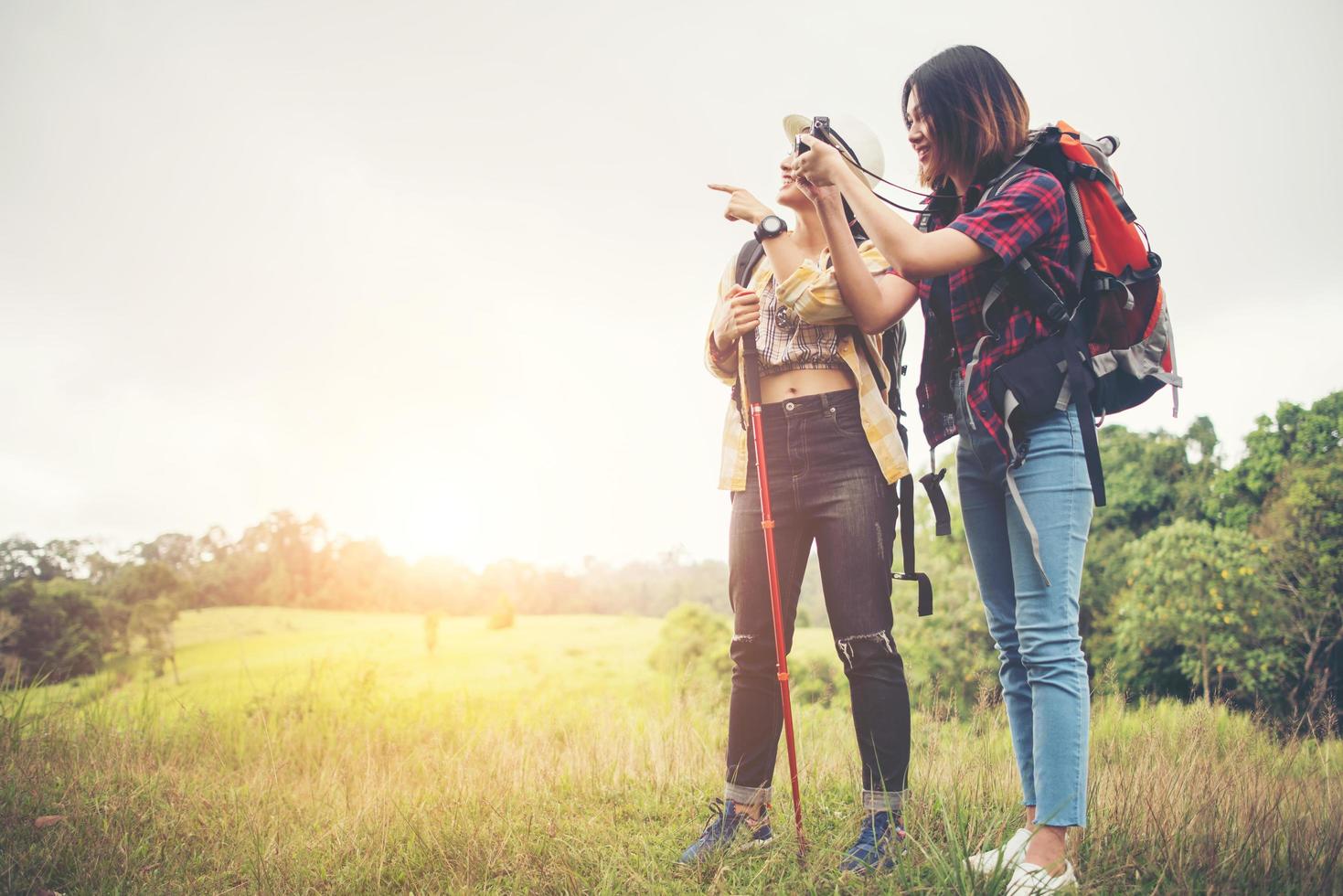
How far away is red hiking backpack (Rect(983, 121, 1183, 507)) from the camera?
6.42ft

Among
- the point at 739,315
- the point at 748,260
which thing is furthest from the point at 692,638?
the point at 739,315

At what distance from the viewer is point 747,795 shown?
2416mm

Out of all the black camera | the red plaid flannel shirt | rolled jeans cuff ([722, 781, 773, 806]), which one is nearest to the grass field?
rolled jeans cuff ([722, 781, 773, 806])

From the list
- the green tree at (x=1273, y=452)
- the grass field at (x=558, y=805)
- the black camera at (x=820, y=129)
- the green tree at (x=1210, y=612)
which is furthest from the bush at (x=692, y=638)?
the black camera at (x=820, y=129)

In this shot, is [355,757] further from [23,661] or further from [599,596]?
[599,596]

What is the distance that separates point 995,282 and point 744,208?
91cm

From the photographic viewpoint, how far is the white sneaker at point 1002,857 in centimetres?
186

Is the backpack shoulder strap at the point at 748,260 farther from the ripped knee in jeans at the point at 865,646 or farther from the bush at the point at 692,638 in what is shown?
the bush at the point at 692,638

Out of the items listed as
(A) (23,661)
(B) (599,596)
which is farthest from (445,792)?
(B) (599,596)

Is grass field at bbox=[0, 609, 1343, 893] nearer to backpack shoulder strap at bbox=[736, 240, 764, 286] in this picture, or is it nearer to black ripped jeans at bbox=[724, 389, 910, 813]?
black ripped jeans at bbox=[724, 389, 910, 813]

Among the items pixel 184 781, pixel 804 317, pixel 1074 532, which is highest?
pixel 804 317

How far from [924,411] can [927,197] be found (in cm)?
69

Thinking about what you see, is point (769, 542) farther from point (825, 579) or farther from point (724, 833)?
point (724, 833)

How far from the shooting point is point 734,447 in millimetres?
2660
